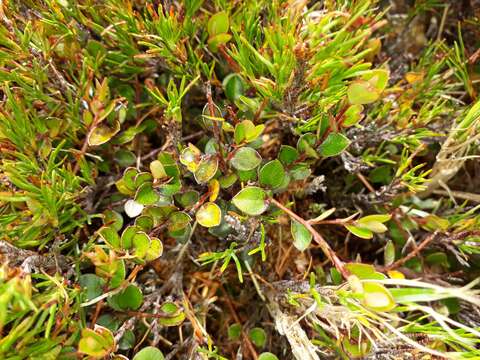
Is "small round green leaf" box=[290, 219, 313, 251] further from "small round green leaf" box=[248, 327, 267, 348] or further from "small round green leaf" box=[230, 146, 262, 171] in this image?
"small round green leaf" box=[248, 327, 267, 348]

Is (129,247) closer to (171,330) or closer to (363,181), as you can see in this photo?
(171,330)

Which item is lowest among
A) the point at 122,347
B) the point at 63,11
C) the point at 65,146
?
the point at 122,347

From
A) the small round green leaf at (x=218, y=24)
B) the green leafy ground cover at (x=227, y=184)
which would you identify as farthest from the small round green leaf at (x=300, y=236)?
the small round green leaf at (x=218, y=24)

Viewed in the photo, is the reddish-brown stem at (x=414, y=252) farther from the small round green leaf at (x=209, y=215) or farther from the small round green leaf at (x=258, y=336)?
the small round green leaf at (x=209, y=215)

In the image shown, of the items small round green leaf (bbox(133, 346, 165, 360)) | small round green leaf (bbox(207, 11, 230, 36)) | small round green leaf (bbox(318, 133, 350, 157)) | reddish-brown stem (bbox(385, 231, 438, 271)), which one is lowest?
small round green leaf (bbox(133, 346, 165, 360))

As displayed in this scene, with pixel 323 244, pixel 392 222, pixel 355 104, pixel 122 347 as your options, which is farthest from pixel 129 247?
pixel 392 222

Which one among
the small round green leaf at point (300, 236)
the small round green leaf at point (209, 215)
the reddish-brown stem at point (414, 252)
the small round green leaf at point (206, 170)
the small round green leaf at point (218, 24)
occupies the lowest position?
the reddish-brown stem at point (414, 252)

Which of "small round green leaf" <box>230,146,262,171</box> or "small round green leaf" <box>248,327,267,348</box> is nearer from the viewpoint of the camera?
"small round green leaf" <box>230,146,262,171</box>

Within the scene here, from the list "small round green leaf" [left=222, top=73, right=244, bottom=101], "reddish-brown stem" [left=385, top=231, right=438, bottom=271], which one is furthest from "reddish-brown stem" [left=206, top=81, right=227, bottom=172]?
"reddish-brown stem" [left=385, top=231, right=438, bottom=271]
